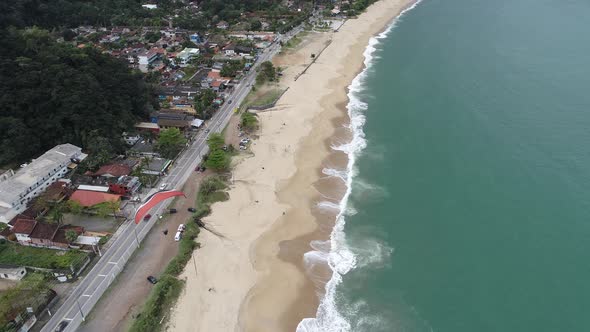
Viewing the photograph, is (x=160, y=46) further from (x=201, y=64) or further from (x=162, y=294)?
(x=162, y=294)

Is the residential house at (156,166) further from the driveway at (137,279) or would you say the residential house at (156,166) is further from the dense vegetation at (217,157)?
the driveway at (137,279)

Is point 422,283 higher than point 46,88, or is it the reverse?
point 46,88

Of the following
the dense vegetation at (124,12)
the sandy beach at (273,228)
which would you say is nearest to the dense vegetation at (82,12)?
the dense vegetation at (124,12)

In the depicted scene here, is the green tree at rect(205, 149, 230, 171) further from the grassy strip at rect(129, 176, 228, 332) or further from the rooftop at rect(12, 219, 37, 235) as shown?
the rooftop at rect(12, 219, 37, 235)

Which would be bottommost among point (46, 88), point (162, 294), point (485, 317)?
point (485, 317)

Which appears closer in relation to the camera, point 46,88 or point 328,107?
point 46,88

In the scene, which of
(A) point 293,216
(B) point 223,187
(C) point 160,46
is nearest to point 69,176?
(B) point 223,187

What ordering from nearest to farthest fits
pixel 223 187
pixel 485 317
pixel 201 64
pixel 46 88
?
1. pixel 485 317
2. pixel 223 187
3. pixel 46 88
4. pixel 201 64
